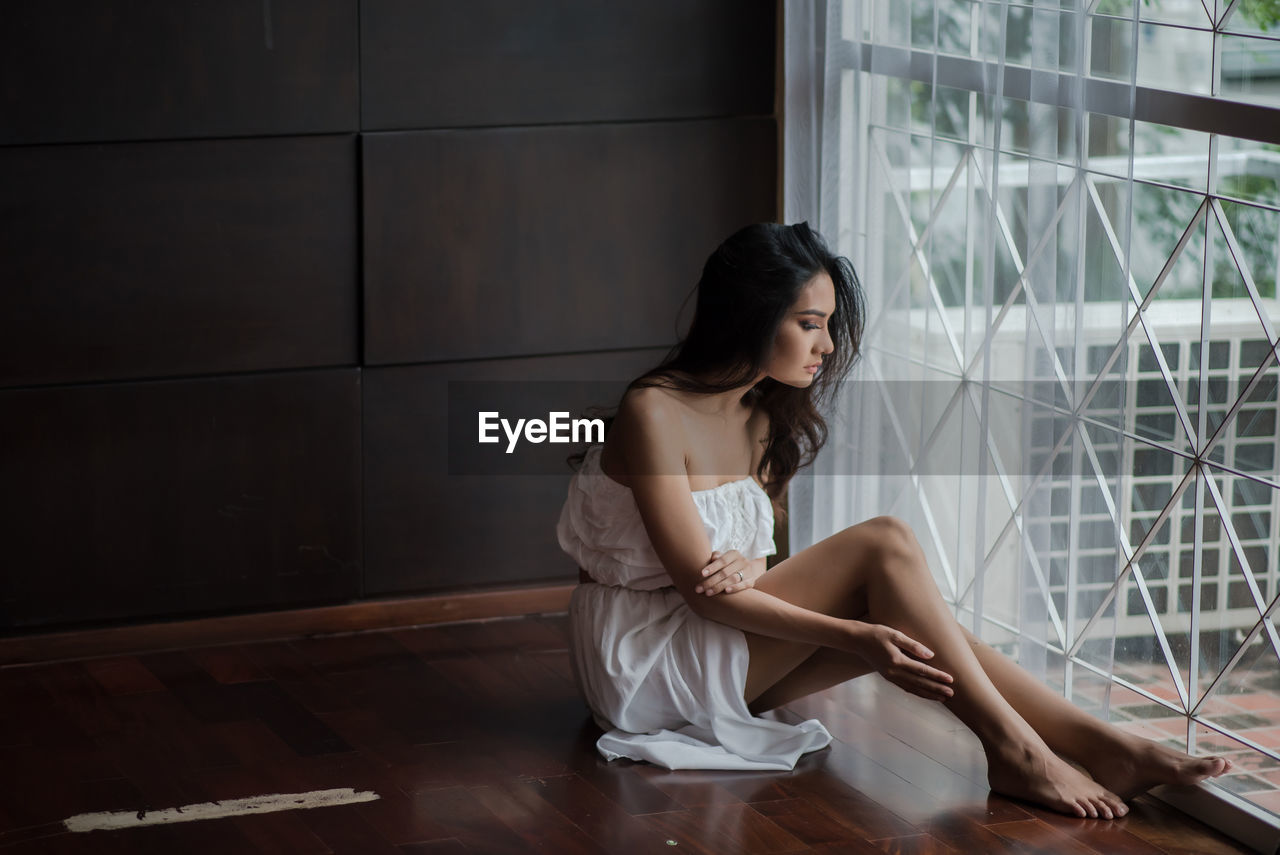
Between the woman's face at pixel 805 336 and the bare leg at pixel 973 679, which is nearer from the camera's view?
the bare leg at pixel 973 679

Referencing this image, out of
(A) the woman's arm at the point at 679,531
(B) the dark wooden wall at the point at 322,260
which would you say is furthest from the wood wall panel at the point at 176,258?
(A) the woman's arm at the point at 679,531

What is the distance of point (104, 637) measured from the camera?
139 inches

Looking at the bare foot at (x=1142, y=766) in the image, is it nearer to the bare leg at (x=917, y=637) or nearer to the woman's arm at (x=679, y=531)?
the bare leg at (x=917, y=637)

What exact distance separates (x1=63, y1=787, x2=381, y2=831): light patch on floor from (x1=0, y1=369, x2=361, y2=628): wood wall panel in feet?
2.87

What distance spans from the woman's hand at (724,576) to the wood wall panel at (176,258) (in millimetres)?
1152

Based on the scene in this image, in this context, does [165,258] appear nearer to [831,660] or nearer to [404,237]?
[404,237]

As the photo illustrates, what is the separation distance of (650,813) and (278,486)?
1285mm

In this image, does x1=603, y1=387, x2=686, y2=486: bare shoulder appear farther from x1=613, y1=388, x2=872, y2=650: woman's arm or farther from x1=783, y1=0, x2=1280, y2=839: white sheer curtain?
x1=783, y1=0, x2=1280, y2=839: white sheer curtain

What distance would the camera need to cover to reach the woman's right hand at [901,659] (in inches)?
106

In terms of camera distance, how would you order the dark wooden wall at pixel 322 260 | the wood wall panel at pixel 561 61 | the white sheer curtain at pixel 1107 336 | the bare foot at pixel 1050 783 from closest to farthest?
the white sheer curtain at pixel 1107 336, the bare foot at pixel 1050 783, the dark wooden wall at pixel 322 260, the wood wall panel at pixel 561 61
